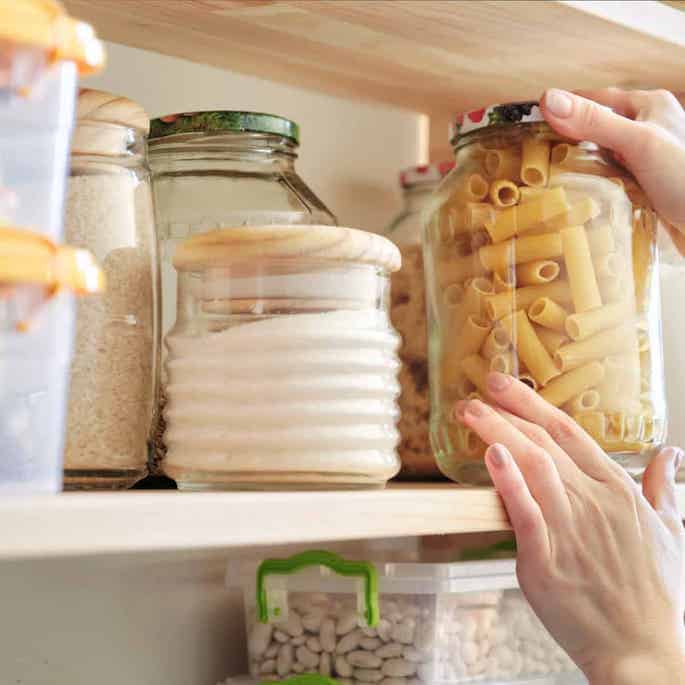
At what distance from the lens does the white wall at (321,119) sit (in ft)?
3.28

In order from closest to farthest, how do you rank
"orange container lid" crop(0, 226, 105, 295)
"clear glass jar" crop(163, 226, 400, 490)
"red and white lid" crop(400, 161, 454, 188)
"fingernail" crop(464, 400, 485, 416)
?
"orange container lid" crop(0, 226, 105, 295) → "clear glass jar" crop(163, 226, 400, 490) → "fingernail" crop(464, 400, 485, 416) → "red and white lid" crop(400, 161, 454, 188)

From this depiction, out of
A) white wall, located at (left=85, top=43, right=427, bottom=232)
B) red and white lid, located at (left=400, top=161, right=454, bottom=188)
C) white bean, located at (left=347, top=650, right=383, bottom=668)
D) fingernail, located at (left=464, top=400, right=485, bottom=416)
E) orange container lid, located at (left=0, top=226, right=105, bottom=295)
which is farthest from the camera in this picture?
red and white lid, located at (left=400, top=161, right=454, bottom=188)

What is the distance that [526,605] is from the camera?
37.4 inches

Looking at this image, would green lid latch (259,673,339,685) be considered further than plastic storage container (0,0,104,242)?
Yes

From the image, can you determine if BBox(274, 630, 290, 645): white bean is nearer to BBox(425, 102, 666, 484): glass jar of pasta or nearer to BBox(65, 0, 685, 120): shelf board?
BBox(425, 102, 666, 484): glass jar of pasta

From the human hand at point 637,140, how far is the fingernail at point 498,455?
0.23m

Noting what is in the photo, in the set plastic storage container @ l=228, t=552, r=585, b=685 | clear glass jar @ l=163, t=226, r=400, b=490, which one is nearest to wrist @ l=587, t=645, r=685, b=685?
plastic storage container @ l=228, t=552, r=585, b=685

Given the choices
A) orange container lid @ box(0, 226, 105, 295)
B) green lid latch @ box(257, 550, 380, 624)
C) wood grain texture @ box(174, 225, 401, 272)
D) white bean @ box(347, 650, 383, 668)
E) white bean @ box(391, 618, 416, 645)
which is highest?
wood grain texture @ box(174, 225, 401, 272)

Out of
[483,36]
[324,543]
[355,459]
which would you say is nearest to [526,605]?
[324,543]

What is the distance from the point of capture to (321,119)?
3.86 feet

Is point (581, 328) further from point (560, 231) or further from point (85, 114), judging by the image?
point (85, 114)

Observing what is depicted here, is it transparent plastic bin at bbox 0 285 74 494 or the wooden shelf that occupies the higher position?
the wooden shelf

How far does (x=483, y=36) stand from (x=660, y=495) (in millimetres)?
393

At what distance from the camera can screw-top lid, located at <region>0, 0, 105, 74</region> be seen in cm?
51
